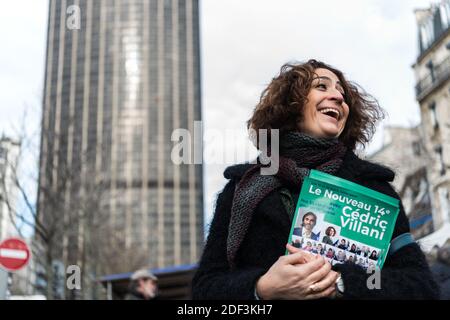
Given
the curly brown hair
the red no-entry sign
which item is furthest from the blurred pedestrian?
the curly brown hair

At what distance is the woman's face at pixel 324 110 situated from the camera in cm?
196

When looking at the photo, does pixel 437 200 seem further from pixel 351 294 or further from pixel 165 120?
pixel 165 120

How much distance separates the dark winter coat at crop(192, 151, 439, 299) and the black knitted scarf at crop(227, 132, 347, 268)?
29 mm

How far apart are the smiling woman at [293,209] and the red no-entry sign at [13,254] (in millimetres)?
8406

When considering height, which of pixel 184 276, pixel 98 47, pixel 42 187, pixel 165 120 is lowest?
pixel 184 276

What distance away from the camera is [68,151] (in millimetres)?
18234

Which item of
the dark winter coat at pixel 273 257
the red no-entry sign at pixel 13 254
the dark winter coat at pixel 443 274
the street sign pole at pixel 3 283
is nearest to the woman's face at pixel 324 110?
the dark winter coat at pixel 273 257

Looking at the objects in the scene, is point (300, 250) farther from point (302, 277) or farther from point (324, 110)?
point (324, 110)

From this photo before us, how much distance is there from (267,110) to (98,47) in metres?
99.1

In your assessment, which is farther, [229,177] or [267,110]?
[267,110]

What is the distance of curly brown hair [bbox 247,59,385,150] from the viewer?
2076 mm

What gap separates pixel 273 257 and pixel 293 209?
158mm
